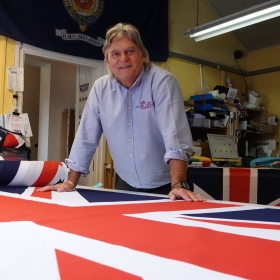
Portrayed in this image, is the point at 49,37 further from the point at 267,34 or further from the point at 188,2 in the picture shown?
the point at 267,34

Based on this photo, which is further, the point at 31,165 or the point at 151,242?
the point at 31,165

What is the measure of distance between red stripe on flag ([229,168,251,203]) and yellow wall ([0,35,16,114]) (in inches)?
85.8

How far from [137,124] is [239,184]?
83 cm

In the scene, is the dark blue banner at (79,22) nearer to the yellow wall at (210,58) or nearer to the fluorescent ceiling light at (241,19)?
the yellow wall at (210,58)

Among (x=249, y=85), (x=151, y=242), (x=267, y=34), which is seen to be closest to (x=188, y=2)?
(x=267, y=34)

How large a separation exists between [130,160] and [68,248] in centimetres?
98

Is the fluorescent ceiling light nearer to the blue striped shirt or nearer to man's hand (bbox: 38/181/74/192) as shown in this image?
the blue striped shirt

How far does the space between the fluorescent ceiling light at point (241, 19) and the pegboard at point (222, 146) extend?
1.18 meters

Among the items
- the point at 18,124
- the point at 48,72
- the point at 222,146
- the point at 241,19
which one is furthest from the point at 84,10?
the point at 222,146

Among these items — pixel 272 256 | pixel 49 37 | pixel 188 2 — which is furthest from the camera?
pixel 188 2

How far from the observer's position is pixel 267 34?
511 cm

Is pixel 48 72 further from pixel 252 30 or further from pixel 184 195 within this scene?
pixel 184 195

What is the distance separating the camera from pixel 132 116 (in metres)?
1.46

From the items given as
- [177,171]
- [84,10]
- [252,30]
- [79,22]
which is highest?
[252,30]
